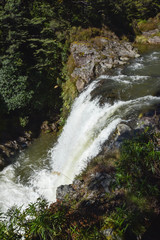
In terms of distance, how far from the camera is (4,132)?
11.3 m

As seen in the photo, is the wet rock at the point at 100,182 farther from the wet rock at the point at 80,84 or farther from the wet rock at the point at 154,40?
the wet rock at the point at 154,40

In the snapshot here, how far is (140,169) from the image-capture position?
13.8ft

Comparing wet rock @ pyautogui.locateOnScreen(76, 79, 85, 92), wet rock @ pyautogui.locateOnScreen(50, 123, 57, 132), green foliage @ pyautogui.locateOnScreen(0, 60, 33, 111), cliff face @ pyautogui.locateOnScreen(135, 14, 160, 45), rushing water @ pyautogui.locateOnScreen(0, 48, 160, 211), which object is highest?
cliff face @ pyautogui.locateOnScreen(135, 14, 160, 45)

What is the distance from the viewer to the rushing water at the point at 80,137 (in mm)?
8008

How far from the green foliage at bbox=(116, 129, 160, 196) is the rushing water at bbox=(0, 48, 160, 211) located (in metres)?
3.31

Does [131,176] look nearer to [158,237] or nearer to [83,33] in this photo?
[158,237]

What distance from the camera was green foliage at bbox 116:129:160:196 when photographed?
4.01 metres

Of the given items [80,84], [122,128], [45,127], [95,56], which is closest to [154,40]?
[95,56]

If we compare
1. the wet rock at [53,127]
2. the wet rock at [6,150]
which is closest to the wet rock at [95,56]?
the wet rock at [53,127]

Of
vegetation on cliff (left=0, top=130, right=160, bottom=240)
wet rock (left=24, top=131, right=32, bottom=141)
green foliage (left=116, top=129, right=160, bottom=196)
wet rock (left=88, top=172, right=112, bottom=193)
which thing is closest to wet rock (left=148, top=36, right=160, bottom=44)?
wet rock (left=24, top=131, right=32, bottom=141)

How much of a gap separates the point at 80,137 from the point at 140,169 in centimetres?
521

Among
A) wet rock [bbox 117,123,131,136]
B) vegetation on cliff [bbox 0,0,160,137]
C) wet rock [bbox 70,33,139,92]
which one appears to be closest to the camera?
wet rock [bbox 117,123,131,136]

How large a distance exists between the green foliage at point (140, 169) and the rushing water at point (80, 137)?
10.9 ft

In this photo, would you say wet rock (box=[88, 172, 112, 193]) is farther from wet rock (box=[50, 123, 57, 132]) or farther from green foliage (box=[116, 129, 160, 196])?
wet rock (box=[50, 123, 57, 132])
